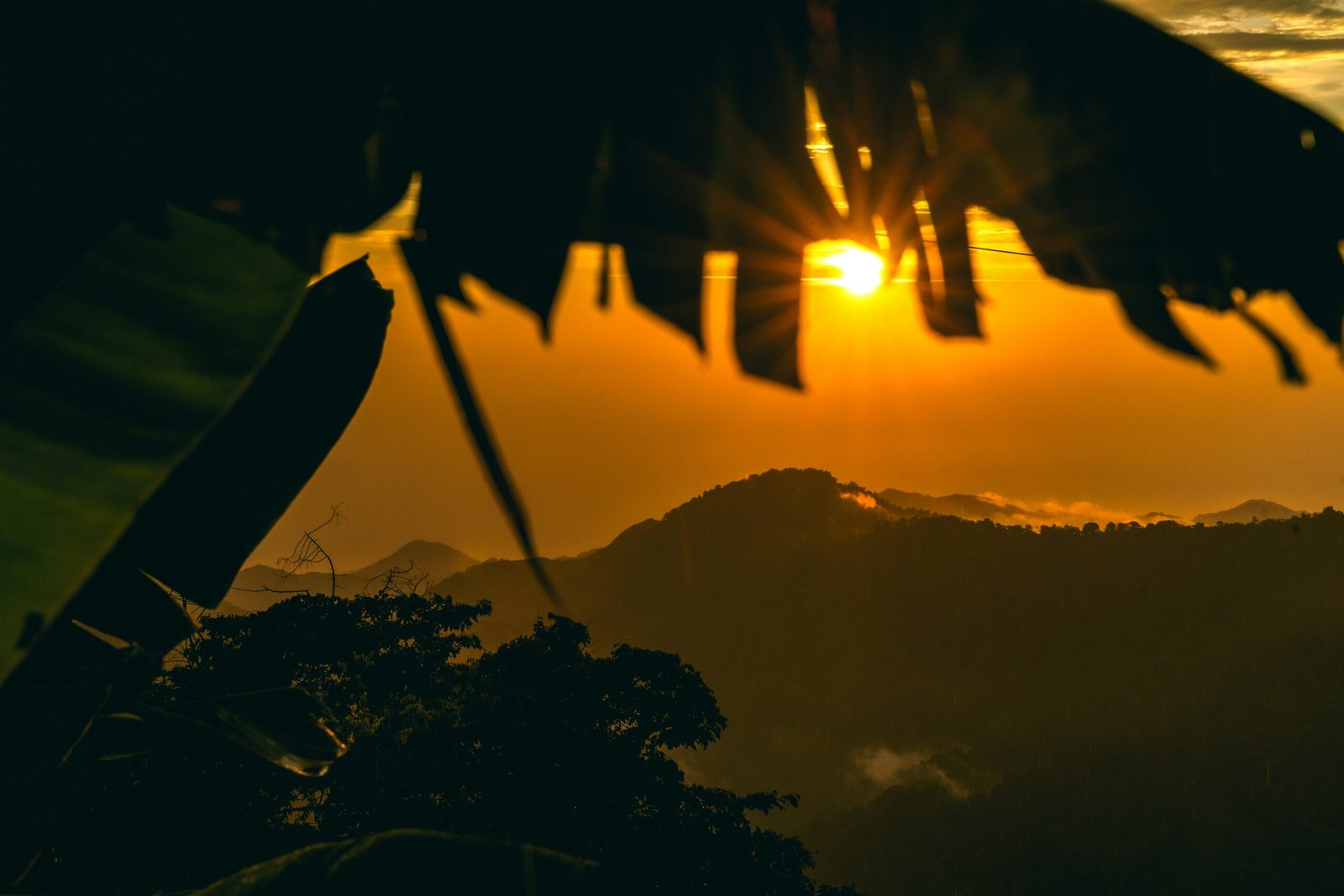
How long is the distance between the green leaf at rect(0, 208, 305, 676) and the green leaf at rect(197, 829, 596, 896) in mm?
1155

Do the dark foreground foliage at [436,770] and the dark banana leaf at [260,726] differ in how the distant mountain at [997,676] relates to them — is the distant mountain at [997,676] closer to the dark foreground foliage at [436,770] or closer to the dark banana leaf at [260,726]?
the dark foreground foliage at [436,770]

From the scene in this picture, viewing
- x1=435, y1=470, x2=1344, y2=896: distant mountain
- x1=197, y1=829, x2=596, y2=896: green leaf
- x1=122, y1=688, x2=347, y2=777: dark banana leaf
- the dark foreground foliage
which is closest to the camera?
x1=197, y1=829, x2=596, y2=896: green leaf

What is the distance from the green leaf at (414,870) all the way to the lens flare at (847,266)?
1.64 m

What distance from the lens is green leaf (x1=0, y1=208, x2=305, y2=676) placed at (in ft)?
4.36

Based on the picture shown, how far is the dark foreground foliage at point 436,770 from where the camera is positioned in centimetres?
1369

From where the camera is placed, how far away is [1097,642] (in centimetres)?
9700

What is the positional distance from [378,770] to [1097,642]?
308 ft

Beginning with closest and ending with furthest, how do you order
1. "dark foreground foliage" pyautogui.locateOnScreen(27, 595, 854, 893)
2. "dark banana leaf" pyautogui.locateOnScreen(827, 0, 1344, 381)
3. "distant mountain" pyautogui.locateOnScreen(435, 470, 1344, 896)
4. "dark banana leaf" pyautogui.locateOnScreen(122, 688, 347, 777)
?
"dark banana leaf" pyautogui.locateOnScreen(827, 0, 1344, 381)
"dark banana leaf" pyautogui.locateOnScreen(122, 688, 347, 777)
"dark foreground foliage" pyautogui.locateOnScreen(27, 595, 854, 893)
"distant mountain" pyautogui.locateOnScreen(435, 470, 1344, 896)

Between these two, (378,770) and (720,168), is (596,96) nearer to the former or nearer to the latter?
(720,168)

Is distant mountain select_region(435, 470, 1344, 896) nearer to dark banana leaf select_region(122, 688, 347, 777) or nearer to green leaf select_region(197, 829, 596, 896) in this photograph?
dark banana leaf select_region(122, 688, 347, 777)

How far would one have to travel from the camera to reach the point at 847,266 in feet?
4.56

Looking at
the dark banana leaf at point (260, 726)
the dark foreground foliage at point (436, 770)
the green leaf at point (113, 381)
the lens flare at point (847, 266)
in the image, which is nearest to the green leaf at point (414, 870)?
the dark banana leaf at point (260, 726)

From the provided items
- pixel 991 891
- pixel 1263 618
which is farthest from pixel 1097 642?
pixel 991 891

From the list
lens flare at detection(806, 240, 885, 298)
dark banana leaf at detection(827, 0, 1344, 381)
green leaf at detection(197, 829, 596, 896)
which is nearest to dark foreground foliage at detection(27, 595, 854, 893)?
green leaf at detection(197, 829, 596, 896)
